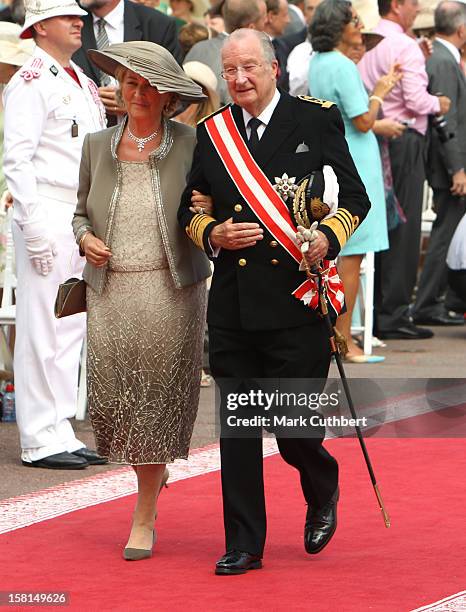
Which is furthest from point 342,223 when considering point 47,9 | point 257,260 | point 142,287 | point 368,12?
point 368,12

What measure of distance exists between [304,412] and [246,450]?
0.82ft

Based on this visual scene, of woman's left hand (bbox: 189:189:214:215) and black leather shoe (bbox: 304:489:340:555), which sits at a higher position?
woman's left hand (bbox: 189:189:214:215)

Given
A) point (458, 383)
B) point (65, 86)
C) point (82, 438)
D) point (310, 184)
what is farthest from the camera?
point (458, 383)

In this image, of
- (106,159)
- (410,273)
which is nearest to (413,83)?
(410,273)

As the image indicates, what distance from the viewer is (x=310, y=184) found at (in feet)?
17.7

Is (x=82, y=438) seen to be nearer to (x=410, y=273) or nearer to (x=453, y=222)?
(x=410, y=273)

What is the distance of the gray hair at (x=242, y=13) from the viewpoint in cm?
998

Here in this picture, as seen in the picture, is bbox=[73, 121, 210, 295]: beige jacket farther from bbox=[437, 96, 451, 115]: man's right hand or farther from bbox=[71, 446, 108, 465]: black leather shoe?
bbox=[437, 96, 451, 115]: man's right hand

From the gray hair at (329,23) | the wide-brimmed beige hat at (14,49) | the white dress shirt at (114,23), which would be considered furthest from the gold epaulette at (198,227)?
the gray hair at (329,23)

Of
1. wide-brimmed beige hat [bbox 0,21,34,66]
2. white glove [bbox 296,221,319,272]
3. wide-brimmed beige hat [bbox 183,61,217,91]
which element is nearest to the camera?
white glove [bbox 296,221,319,272]

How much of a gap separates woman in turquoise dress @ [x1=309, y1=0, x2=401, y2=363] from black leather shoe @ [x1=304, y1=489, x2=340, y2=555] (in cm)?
439

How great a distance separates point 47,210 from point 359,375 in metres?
3.42

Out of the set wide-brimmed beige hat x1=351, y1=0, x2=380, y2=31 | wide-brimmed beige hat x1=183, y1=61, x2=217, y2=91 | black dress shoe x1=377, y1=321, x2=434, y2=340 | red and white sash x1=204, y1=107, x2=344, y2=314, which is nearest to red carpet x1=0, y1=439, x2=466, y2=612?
red and white sash x1=204, y1=107, x2=344, y2=314

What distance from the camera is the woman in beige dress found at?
5809 mm
